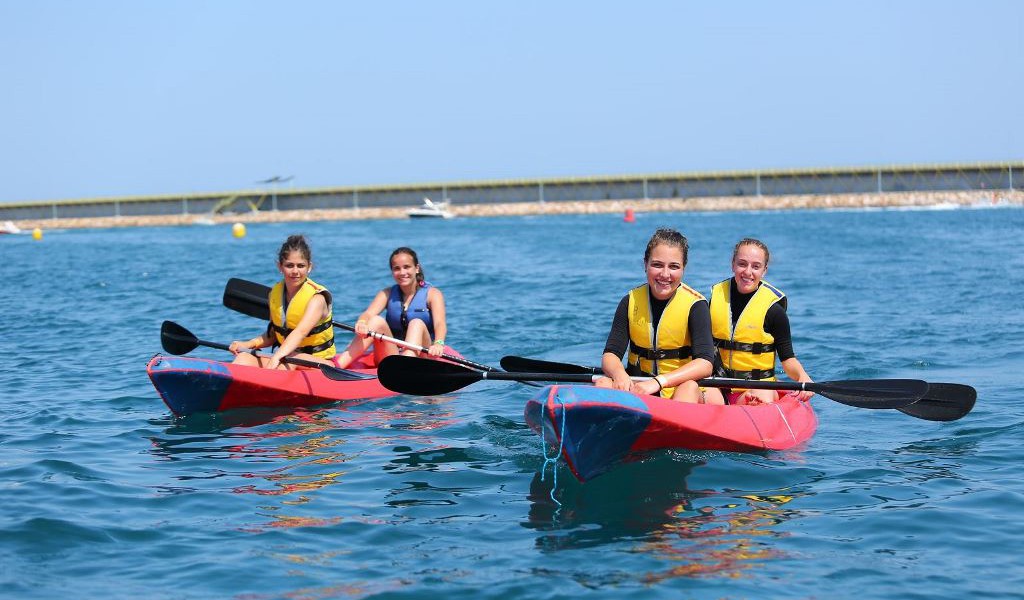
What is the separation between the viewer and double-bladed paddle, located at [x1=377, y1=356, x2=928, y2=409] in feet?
24.3

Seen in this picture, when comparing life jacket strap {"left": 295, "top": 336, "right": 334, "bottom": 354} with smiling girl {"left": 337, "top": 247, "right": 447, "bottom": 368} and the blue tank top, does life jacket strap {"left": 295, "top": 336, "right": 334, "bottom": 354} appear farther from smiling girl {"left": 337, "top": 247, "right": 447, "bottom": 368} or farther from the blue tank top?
the blue tank top

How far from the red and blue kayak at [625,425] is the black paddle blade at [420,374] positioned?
1311 mm

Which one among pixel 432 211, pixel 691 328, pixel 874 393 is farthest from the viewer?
pixel 432 211

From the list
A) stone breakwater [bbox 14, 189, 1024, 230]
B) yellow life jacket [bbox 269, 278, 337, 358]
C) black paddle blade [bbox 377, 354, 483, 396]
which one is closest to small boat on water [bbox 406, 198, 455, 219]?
stone breakwater [bbox 14, 189, 1024, 230]

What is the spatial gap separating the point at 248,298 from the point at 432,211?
60143mm

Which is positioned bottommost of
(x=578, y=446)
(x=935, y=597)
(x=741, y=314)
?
(x=935, y=597)

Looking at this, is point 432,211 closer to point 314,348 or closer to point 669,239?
point 314,348

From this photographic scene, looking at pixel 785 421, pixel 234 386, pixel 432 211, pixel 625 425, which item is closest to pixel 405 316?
pixel 234 386

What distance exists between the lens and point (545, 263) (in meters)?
28.5

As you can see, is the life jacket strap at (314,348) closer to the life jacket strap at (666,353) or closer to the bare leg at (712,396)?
the life jacket strap at (666,353)

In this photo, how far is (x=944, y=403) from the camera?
27.3 ft

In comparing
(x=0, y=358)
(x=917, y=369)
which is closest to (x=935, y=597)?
(x=917, y=369)

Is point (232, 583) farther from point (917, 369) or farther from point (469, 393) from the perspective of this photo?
point (917, 369)

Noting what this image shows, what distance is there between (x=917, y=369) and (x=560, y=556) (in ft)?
24.0
